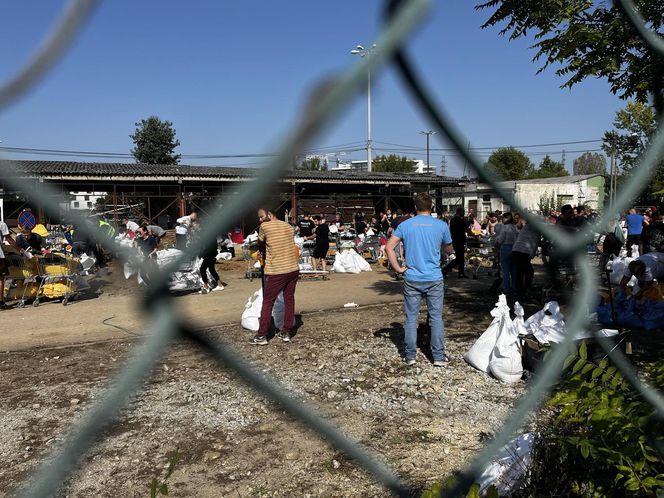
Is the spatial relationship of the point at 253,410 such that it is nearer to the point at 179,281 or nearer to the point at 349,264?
the point at 179,281

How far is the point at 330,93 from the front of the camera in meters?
0.61

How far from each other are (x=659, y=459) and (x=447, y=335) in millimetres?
4487

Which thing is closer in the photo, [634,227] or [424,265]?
[424,265]

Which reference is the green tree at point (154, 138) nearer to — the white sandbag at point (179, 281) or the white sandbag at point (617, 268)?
the white sandbag at point (179, 281)

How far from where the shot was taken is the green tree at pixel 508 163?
3.41 ft

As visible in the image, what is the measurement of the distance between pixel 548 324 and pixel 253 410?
2.50m

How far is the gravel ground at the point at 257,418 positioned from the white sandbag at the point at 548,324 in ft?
1.46

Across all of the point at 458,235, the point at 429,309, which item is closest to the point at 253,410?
the point at 429,309

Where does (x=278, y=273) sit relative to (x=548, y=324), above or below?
above

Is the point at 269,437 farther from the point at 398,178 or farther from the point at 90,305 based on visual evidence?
the point at 90,305

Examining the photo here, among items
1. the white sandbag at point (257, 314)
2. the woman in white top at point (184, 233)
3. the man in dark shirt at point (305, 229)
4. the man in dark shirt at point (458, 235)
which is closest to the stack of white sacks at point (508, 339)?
the white sandbag at point (257, 314)

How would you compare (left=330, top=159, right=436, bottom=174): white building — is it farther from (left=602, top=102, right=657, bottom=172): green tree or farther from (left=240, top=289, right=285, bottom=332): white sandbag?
(left=240, top=289, right=285, bottom=332): white sandbag

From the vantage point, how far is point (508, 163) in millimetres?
1192

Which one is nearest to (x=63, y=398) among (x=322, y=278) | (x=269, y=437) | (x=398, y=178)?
(x=269, y=437)
